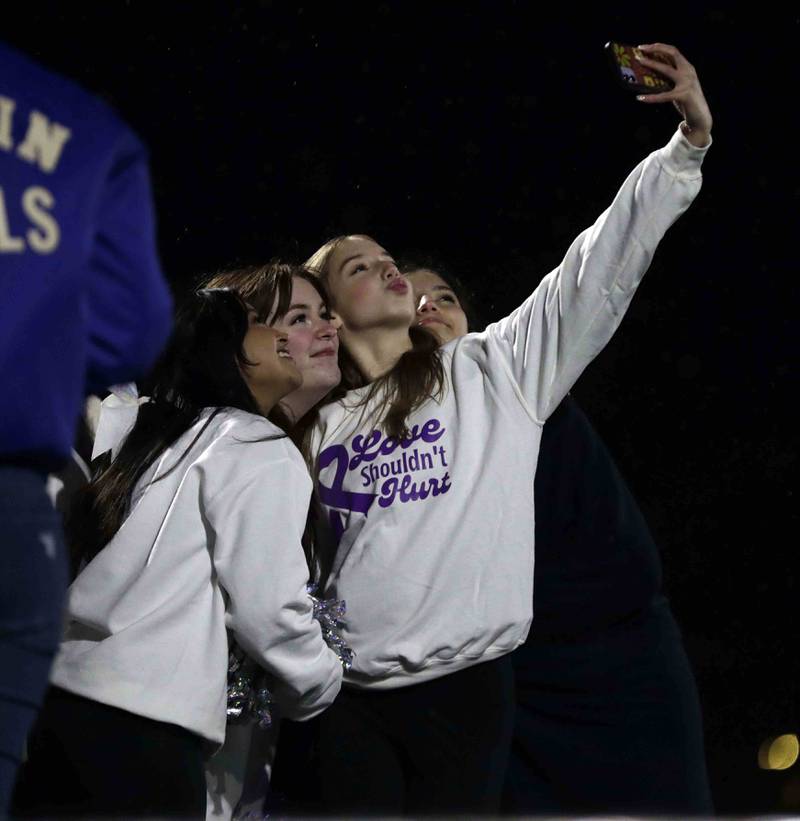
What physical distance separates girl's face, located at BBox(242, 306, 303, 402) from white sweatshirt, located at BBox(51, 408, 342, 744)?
0.88 feet

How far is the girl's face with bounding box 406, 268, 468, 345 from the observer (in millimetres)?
2875

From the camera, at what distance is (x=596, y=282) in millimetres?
2258

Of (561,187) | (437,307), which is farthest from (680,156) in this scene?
(561,187)

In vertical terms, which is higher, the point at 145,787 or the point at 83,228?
the point at 83,228

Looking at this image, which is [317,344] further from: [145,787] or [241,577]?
[145,787]

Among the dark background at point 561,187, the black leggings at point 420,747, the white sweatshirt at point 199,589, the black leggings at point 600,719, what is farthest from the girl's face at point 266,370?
the dark background at point 561,187

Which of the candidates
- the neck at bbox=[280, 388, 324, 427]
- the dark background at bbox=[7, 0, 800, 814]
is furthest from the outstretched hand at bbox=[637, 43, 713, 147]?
the dark background at bbox=[7, 0, 800, 814]

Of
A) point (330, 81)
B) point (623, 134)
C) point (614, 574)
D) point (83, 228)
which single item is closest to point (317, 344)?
point (614, 574)

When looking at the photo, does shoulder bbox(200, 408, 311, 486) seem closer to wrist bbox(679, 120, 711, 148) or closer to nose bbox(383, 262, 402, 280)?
nose bbox(383, 262, 402, 280)

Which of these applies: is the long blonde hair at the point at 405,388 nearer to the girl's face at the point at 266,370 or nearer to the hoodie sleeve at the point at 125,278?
the girl's face at the point at 266,370

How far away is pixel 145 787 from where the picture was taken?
5.80 ft

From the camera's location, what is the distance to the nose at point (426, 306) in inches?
115

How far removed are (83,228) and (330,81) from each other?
272 centimetres

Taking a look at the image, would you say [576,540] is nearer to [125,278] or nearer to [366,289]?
[366,289]
